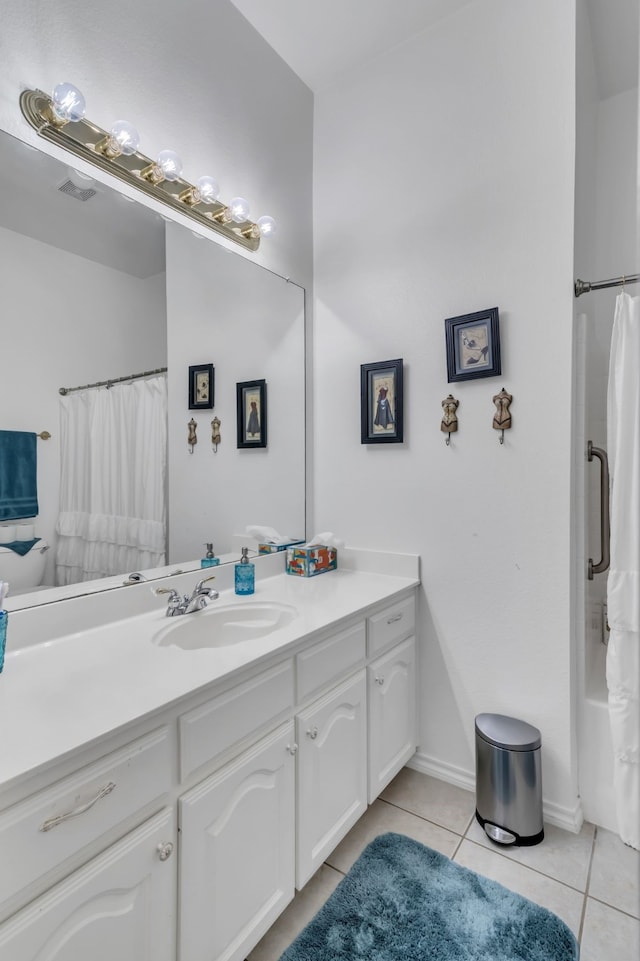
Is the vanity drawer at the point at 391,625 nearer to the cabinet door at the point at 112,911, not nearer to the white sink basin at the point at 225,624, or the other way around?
the white sink basin at the point at 225,624

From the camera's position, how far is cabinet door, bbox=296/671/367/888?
125 centimetres

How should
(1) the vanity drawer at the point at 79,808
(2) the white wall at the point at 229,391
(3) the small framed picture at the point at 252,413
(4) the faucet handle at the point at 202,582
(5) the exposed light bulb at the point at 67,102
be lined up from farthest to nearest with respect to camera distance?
(3) the small framed picture at the point at 252,413 < (2) the white wall at the point at 229,391 < (4) the faucet handle at the point at 202,582 < (5) the exposed light bulb at the point at 67,102 < (1) the vanity drawer at the point at 79,808

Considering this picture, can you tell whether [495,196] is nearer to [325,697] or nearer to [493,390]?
[493,390]

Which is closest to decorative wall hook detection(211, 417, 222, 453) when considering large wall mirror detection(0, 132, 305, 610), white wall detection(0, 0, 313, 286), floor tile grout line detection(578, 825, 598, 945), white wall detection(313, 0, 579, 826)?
large wall mirror detection(0, 132, 305, 610)

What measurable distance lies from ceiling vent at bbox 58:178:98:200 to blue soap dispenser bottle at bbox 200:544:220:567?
3.77ft

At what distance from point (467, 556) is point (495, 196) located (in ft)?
4.38

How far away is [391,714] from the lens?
169 centimetres

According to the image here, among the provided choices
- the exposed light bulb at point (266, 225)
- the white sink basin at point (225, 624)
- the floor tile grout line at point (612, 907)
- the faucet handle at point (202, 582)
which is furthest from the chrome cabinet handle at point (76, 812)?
the exposed light bulb at point (266, 225)

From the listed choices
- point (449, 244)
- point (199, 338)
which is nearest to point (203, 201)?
point (199, 338)

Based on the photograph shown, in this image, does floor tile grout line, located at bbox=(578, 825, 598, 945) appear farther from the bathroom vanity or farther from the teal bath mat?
the bathroom vanity

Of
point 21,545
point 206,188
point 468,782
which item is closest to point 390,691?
point 468,782

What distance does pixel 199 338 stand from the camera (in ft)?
5.57

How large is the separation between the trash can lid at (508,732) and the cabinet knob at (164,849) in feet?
3.60

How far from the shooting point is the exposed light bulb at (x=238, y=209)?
66.0 inches
